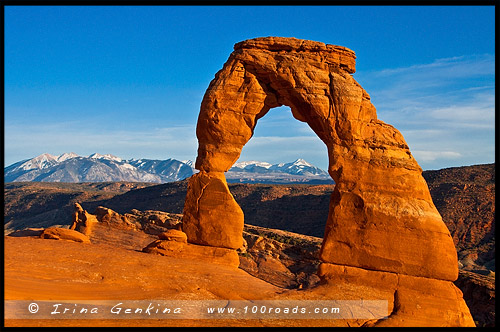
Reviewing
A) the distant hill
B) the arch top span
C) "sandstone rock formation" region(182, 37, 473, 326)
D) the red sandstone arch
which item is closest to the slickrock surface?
"sandstone rock formation" region(182, 37, 473, 326)

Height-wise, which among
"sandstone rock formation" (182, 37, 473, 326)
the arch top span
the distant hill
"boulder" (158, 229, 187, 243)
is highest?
the arch top span

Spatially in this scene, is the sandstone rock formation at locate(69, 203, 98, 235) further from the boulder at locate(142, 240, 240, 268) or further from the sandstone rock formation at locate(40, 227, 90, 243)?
the boulder at locate(142, 240, 240, 268)

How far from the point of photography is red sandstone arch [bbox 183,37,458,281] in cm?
1767

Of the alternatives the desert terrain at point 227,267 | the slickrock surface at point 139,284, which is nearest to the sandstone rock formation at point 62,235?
the desert terrain at point 227,267

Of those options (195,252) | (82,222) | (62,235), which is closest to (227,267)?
(195,252)

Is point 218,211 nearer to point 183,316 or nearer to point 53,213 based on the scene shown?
point 183,316

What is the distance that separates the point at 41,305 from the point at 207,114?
33.3 feet

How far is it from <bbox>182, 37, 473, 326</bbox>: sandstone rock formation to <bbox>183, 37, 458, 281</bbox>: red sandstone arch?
0.12 feet

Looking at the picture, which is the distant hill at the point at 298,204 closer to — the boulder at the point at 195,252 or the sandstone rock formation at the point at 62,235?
the boulder at the point at 195,252

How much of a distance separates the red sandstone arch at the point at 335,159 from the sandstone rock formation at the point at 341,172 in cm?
4

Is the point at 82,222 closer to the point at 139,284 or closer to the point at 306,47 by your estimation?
the point at 139,284

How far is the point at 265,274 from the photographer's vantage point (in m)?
32.3

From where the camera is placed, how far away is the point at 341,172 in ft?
62.2

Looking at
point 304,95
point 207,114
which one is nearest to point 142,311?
point 207,114
